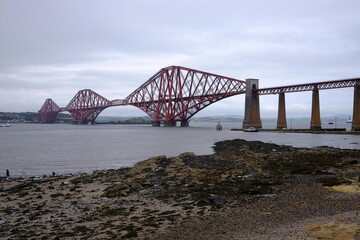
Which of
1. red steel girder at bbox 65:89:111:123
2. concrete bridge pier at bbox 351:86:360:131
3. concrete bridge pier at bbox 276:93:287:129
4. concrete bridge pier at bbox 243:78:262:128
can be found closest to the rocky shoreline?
concrete bridge pier at bbox 351:86:360:131

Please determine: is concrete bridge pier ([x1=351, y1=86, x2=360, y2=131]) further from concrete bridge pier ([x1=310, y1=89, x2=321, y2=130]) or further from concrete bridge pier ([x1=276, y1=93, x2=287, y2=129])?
concrete bridge pier ([x1=276, y1=93, x2=287, y2=129])

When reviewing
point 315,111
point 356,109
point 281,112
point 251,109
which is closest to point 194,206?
point 356,109

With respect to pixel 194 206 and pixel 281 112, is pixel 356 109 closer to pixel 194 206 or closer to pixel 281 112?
pixel 281 112

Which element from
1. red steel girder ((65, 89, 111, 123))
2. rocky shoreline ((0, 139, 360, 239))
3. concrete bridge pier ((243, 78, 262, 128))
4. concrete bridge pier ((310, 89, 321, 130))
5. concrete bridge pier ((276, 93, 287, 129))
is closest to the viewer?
rocky shoreline ((0, 139, 360, 239))

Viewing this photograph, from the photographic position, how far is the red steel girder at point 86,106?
163 meters

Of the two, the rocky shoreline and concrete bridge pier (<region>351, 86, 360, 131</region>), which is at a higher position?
concrete bridge pier (<region>351, 86, 360, 131</region>)

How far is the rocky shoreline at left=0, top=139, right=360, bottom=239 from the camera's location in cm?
856

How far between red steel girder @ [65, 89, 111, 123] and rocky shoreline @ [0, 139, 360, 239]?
5571 inches

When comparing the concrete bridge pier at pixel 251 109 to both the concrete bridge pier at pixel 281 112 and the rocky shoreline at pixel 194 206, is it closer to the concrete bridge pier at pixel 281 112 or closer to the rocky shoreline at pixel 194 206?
the concrete bridge pier at pixel 281 112

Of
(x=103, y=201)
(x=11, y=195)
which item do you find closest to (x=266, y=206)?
(x=103, y=201)

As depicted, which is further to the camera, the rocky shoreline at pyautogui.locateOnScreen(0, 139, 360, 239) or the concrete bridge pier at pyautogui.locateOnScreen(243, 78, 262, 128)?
the concrete bridge pier at pyautogui.locateOnScreen(243, 78, 262, 128)

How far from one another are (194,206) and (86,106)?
16815 centimetres

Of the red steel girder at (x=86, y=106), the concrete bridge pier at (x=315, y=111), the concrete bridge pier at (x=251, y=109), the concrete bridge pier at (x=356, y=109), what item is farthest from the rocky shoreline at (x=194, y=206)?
the red steel girder at (x=86, y=106)

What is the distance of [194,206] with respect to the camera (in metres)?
11.7
